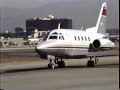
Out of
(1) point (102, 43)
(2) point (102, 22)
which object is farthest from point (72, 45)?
(2) point (102, 22)

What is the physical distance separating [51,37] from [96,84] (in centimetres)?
1294

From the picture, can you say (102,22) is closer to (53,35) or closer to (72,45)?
(72,45)

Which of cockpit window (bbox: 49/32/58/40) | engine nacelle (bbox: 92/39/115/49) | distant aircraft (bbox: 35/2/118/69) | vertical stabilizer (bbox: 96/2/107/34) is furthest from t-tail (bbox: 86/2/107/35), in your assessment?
cockpit window (bbox: 49/32/58/40)

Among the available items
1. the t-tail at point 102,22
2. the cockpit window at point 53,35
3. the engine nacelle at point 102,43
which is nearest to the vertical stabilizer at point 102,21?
the t-tail at point 102,22

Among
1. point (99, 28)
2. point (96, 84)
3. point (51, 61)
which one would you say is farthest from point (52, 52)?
point (96, 84)

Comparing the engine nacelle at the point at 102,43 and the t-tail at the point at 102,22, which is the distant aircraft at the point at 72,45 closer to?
the engine nacelle at the point at 102,43

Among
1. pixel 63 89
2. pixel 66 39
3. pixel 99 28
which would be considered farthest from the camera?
pixel 99 28

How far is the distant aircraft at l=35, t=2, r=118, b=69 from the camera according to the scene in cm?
2931

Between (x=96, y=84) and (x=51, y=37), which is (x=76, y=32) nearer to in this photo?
(x=51, y=37)

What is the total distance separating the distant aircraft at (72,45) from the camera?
29.3 m

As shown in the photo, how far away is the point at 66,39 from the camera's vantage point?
1224 inches

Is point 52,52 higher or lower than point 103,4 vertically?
lower

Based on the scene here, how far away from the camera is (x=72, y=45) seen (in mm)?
31641

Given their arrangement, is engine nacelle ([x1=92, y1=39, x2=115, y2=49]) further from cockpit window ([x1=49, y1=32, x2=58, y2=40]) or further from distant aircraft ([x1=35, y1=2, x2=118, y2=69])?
cockpit window ([x1=49, y1=32, x2=58, y2=40])
